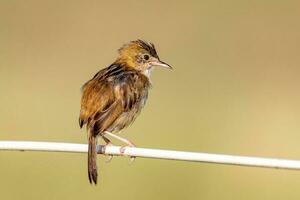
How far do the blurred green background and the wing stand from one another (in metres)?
2.58

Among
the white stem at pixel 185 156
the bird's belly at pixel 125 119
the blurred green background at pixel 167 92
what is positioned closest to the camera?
the white stem at pixel 185 156

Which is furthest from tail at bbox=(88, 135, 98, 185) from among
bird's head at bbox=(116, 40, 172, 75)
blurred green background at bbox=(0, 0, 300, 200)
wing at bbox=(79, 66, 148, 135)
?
blurred green background at bbox=(0, 0, 300, 200)

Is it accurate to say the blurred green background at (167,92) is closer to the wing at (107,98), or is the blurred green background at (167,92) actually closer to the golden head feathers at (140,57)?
the golden head feathers at (140,57)

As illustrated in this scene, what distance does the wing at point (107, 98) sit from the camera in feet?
24.3

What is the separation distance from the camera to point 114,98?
7617 mm

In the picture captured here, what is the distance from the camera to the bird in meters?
7.36

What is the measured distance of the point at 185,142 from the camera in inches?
477

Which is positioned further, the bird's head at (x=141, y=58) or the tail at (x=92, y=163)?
the bird's head at (x=141, y=58)

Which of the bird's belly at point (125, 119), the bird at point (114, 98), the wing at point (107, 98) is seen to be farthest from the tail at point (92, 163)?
the bird's belly at point (125, 119)

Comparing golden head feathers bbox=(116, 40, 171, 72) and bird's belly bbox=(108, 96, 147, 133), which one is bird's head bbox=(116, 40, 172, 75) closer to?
golden head feathers bbox=(116, 40, 171, 72)

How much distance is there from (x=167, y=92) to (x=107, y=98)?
7.73m

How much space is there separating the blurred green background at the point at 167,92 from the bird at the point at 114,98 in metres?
2.19

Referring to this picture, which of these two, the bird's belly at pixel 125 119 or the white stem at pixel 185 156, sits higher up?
the bird's belly at pixel 125 119

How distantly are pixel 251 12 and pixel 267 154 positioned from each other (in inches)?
335
